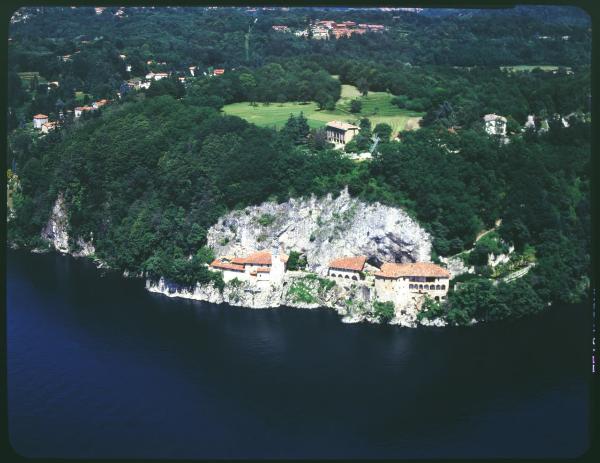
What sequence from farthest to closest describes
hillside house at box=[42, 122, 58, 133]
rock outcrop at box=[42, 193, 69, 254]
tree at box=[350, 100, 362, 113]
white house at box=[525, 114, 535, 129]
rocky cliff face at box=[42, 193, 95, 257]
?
hillside house at box=[42, 122, 58, 133] < rock outcrop at box=[42, 193, 69, 254] < tree at box=[350, 100, 362, 113] < rocky cliff face at box=[42, 193, 95, 257] < white house at box=[525, 114, 535, 129]

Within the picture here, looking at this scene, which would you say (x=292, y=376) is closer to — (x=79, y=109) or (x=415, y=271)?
(x=415, y=271)

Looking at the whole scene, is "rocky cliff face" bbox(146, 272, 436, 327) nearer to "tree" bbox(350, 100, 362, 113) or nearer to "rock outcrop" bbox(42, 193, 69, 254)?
"rock outcrop" bbox(42, 193, 69, 254)

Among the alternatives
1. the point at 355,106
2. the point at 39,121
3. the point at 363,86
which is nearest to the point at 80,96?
the point at 39,121

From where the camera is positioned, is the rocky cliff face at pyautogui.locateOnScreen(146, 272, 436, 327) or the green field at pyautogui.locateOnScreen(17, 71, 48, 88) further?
the green field at pyautogui.locateOnScreen(17, 71, 48, 88)

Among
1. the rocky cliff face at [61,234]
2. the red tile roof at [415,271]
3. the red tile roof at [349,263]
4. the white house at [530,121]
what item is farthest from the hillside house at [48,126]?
the red tile roof at [415,271]

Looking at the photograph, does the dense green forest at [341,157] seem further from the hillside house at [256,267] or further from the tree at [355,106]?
the tree at [355,106]

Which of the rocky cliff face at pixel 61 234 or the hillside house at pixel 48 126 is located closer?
the rocky cliff face at pixel 61 234

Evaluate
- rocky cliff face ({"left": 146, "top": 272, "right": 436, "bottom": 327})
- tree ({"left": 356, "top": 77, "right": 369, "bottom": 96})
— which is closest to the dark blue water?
rocky cliff face ({"left": 146, "top": 272, "right": 436, "bottom": 327})
